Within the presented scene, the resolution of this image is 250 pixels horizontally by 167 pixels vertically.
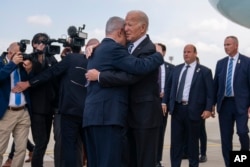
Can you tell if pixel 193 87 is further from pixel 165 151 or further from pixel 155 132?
pixel 165 151

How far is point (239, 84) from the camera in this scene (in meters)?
5.36

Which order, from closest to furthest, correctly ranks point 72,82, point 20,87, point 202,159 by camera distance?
1. point 72,82
2. point 20,87
3. point 202,159

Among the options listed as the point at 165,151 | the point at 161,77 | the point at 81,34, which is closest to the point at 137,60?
the point at 81,34

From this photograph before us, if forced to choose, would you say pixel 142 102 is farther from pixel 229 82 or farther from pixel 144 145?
pixel 229 82

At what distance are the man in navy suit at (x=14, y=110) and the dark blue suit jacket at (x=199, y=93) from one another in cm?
186

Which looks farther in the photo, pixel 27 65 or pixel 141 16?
pixel 27 65

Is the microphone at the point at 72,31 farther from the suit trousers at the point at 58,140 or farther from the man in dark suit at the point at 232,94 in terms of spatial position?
the man in dark suit at the point at 232,94

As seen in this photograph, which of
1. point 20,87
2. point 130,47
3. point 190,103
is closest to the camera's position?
point 130,47

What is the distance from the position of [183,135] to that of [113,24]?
8.32ft

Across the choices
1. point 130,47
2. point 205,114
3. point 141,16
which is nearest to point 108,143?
point 130,47

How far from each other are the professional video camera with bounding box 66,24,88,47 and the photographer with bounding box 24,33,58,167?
1.00 ft

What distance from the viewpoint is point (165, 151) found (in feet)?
26.3

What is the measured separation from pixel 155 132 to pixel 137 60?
672mm

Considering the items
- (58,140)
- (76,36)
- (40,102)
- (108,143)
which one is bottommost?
(58,140)
